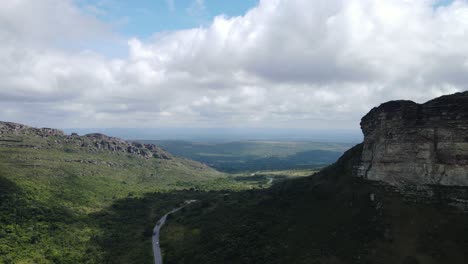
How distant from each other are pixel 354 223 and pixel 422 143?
15.3 meters

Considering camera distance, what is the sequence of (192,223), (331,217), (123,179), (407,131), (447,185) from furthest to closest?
(123,179)
(192,223)
(331,217)
(407,131)
(447,185)

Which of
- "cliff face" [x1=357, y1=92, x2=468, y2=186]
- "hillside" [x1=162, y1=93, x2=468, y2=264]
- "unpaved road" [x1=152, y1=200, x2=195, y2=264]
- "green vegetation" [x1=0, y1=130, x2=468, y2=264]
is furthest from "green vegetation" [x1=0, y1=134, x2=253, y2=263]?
"cliff face" [x1=357, y1=92, x2=468, y2=186]

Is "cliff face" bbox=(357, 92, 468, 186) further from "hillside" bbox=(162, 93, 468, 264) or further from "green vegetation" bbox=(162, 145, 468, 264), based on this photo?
"green vegetation" bbox=(162, 145, 468, 264)

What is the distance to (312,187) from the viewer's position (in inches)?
2625

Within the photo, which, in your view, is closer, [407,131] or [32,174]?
[407,131]

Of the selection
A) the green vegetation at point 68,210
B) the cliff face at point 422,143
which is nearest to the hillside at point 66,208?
the green vegetation at point 68,210

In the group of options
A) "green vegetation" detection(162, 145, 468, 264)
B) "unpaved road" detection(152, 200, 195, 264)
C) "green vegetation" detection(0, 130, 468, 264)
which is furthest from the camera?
"unpaved road" detection(152, 200, 195, 264)

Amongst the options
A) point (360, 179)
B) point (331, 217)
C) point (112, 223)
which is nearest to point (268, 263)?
point (331, 217)

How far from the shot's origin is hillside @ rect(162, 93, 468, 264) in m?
41.2

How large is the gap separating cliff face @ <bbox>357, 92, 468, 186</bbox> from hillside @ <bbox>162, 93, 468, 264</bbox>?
20 centimetres

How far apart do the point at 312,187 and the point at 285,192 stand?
10612 mm

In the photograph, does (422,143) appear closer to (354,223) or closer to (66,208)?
(354,223)

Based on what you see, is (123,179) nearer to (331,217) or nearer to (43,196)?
(43,196)

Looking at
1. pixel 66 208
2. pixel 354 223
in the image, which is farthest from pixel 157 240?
pixel 354 223
